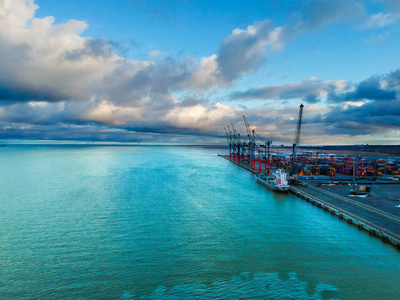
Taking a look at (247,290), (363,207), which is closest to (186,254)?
(247,290)

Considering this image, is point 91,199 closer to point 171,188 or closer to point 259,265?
point 171,188

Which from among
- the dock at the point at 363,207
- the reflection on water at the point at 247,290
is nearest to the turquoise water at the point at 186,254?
the reflection on water at the point at 247,290

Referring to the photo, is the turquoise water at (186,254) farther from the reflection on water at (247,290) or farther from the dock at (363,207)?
the dock at (363,207)

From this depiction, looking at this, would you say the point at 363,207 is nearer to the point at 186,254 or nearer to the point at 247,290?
the point at 247,290

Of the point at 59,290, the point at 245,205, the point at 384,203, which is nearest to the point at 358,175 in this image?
the point at 384,203

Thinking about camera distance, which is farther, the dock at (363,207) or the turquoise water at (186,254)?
the dock at (363,207)

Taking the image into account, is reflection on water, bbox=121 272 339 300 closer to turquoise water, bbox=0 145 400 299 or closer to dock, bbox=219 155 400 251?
turquoise water, bbox=0 145 400 299

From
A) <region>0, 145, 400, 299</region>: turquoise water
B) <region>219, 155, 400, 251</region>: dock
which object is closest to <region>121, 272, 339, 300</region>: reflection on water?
<region>0, 145, 400, 299</region>: turquoise water
